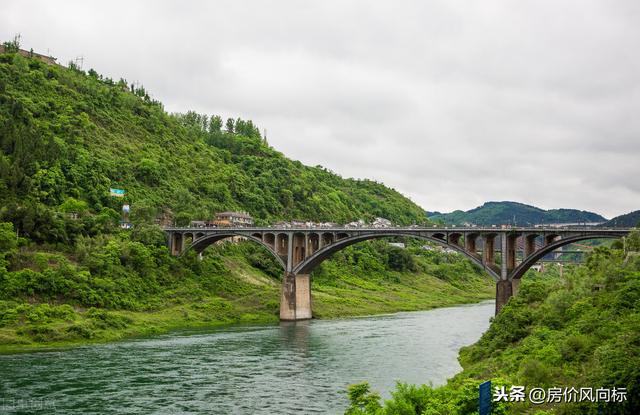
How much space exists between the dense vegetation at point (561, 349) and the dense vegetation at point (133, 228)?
3987cm

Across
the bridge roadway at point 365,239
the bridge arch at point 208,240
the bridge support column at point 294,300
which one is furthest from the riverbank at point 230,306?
the bridge arch at point 208,240

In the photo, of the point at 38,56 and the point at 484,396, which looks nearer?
the point at 484,396

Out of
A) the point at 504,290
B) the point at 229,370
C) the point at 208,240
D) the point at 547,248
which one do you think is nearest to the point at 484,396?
the point at 229,370

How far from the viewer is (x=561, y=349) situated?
33.8 metres

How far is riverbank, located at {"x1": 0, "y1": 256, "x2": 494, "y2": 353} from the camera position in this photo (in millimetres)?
61000

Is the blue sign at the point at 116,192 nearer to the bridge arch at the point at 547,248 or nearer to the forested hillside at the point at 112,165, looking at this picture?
the forested hillside at the point at 112,165

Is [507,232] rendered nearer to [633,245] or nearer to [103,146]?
[633,245]

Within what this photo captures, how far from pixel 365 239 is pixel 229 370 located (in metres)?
39.1

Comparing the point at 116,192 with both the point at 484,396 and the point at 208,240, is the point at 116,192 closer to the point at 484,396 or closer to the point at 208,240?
the point at 208,240

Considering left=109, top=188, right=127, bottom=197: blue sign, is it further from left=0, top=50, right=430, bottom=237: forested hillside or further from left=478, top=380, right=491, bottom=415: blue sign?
left=478, top=380, right=491, bottom=415: blue sign

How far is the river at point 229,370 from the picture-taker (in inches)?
1476

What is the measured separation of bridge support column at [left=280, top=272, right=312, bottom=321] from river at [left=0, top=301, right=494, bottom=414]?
11.9 metres

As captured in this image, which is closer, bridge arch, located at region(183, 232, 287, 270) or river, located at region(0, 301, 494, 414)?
river, located at region(0, 301, 494, 414)

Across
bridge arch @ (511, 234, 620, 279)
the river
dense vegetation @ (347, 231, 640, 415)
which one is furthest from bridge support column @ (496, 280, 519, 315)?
dense vegetation @ (347, 231, 640, 415)
